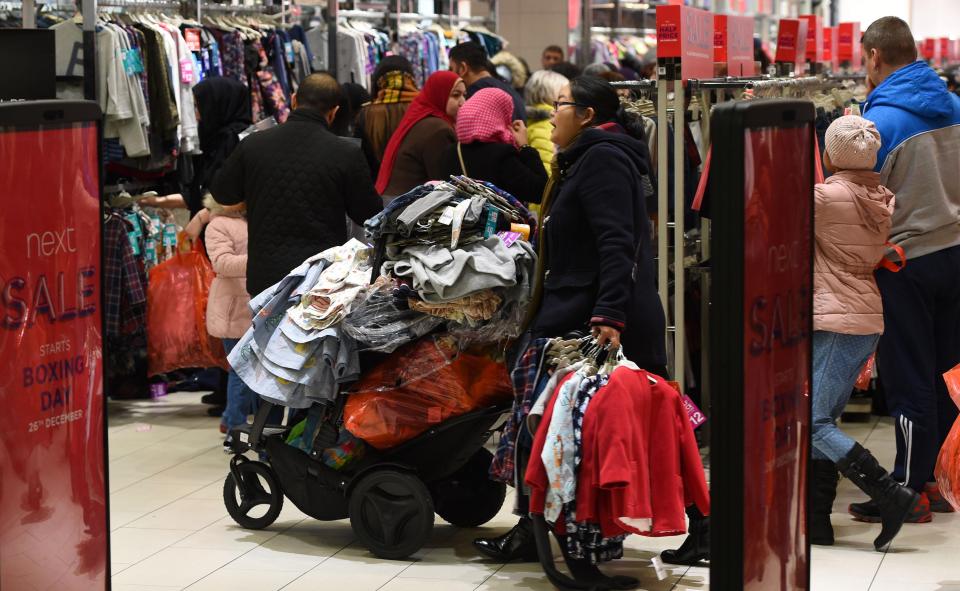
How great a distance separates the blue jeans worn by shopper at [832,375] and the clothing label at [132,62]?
13.6 ft

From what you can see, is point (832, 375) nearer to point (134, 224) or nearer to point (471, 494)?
point (471, 494)

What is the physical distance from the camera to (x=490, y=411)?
4734mm

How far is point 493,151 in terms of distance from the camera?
20.1ft

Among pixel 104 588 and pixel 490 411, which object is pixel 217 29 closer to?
pixel 490 411

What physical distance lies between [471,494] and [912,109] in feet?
7.30

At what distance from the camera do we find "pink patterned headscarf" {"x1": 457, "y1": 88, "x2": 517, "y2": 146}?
6113 mm

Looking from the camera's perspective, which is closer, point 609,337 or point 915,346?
point 609,337

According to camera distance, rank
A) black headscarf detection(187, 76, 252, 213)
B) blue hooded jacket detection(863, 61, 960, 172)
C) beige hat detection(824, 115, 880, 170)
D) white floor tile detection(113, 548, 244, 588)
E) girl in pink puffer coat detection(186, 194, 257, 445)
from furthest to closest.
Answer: black headscarf detection(187, 76, 252, 213), girl in pink puffer coat detection(186, 194, 257, 445), blue hooded jacket detection(863, 61, 960, 172), beige hat detection(824, 115, 880, 170), white floor tile detection(113, 548, 244, 588)

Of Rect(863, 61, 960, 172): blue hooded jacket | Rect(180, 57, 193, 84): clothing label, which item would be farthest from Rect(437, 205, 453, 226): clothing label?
Rect(180, 57, 193, 84): clothing label

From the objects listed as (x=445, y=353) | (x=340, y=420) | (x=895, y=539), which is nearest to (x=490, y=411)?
(x=445, y=353)

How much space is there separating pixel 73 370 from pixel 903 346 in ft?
11.0

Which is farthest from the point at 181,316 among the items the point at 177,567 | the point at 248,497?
the point at 177,567

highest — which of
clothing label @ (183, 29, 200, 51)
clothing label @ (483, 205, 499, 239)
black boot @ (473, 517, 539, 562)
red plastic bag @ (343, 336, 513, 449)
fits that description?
clothing label @ (183, 29, 200, 51)

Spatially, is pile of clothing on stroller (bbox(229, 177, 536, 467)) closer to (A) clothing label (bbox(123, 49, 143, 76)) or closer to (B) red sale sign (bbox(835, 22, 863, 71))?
(A) clothing label (bbox(123, 49, 143, 76))
